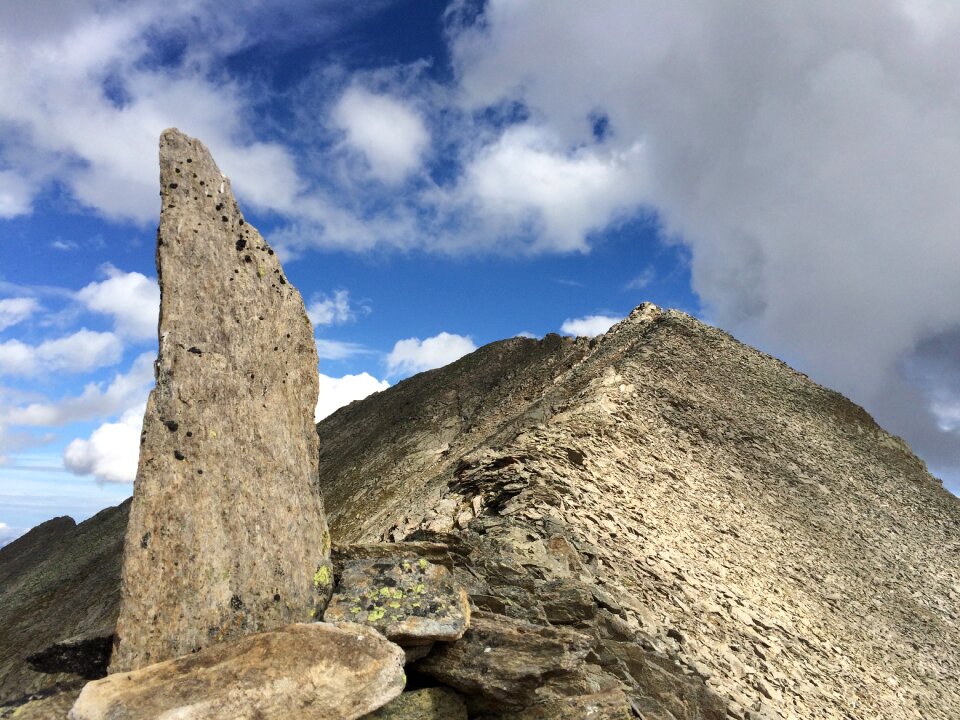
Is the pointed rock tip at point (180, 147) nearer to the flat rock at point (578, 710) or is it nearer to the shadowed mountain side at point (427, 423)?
the flat rock at point (578, 710)

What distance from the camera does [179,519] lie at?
25.6 feet

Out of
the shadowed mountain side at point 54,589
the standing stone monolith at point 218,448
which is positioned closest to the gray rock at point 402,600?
the standing stone monolith at point 218,448

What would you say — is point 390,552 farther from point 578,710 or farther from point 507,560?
point 578,710

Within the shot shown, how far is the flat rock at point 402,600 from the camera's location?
301 inches

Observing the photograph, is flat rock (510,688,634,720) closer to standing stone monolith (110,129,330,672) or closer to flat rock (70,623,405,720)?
flat rock (70,623,405,720)

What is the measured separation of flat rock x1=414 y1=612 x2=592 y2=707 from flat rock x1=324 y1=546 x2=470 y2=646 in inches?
10.2

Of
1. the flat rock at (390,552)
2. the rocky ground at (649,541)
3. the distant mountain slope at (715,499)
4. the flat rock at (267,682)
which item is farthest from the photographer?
the distant mountain slope at (715,499)

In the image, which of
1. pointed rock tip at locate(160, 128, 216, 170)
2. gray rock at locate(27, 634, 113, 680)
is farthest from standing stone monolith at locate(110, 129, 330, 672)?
gray rock at locate(27, 634, 113, 680)

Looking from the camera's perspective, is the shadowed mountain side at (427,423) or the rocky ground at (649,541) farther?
the shadowed mountain side at (427,423)

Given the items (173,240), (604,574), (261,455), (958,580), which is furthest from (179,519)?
(958,580)

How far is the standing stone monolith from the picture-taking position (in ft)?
24.6

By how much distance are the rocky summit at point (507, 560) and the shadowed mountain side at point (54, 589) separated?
264mm

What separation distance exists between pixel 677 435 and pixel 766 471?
3.71 metres

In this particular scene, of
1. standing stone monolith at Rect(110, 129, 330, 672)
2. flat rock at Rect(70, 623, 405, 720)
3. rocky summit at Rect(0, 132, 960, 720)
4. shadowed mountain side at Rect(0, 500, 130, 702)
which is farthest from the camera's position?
shadowed mountain side at Rect(0, 500, 130, 702)
